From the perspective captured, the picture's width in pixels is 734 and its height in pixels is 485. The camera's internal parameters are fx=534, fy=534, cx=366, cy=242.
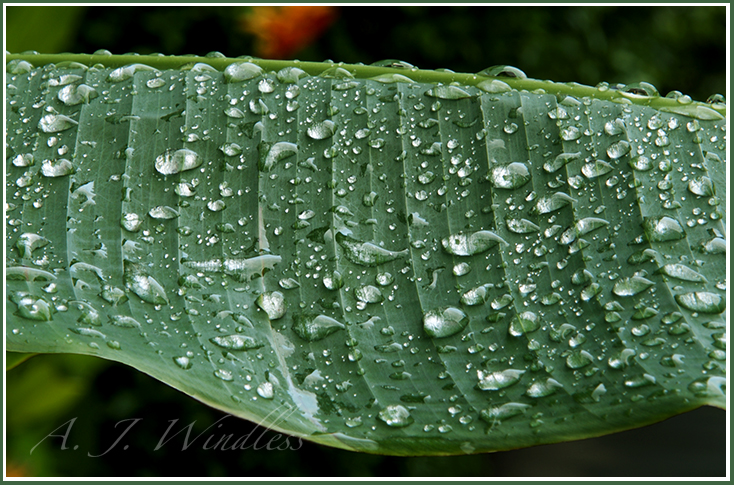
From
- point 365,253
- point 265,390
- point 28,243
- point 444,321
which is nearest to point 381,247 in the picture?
point 365,253

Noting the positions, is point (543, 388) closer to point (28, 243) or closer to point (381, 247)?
point (381, 247)

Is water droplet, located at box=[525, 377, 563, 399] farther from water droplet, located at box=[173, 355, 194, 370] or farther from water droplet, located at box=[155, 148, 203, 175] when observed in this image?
water droplet, located at box=[155, 148, 203, 175]

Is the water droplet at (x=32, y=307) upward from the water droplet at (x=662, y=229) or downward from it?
downward

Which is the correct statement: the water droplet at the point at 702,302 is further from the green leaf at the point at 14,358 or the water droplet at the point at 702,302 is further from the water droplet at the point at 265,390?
the green leaf at the point at 14,358

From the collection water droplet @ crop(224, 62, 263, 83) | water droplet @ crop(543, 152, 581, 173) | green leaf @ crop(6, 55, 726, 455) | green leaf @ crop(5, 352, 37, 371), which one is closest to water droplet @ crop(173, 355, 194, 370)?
green leaf @ crop(6, 55, 726, 455)

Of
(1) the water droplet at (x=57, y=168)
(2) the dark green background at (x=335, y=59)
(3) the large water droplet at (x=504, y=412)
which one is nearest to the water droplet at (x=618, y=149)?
(3) the large water droplet at (x=504, y=412)

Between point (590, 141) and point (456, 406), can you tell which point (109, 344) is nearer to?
point (456, 406)
